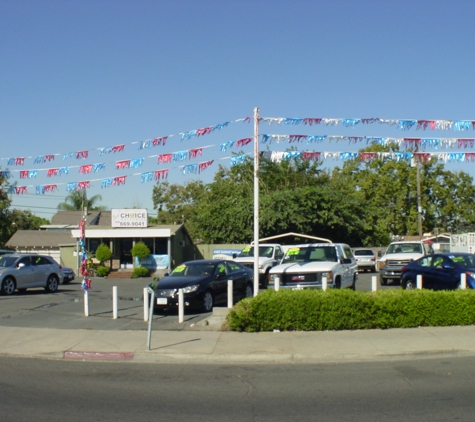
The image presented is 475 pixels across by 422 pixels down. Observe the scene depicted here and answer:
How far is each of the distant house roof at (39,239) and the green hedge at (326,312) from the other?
38.8 m

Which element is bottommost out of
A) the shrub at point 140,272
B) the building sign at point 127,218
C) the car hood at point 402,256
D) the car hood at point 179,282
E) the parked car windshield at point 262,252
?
the shrub at point 140,272

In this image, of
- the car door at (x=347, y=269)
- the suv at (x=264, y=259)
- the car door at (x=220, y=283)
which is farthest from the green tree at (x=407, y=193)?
the car door at (x=220, y=283)

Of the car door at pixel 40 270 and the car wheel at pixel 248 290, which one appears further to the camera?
the car door at pixel 40 270

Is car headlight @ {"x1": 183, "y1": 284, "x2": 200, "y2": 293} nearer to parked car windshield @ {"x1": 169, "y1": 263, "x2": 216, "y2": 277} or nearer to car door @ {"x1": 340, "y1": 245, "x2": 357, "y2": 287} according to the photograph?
parked car windshield @ {"x1": 169, "y1": 263, "x2": 216, "y2": 277}

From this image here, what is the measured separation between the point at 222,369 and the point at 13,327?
6559mm

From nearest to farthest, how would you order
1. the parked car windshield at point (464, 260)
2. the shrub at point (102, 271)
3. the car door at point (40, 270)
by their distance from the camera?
the parked car windshield at point (464, 260), the car door at point (40, 270), the shrub at point (102, 271)

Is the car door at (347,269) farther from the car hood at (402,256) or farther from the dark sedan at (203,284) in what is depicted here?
the car hood at (402,256)

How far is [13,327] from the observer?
1420 cm

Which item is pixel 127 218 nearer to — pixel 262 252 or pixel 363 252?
pixel 262 252

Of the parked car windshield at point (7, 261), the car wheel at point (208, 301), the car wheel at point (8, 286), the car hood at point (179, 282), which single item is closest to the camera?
the car hood at point (179, 282)

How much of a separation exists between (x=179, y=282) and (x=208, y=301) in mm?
965

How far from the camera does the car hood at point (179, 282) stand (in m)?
16.0

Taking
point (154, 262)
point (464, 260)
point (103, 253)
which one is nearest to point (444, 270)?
point (464, 260)

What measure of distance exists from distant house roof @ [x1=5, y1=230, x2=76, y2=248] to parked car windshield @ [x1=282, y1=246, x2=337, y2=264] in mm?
33903
